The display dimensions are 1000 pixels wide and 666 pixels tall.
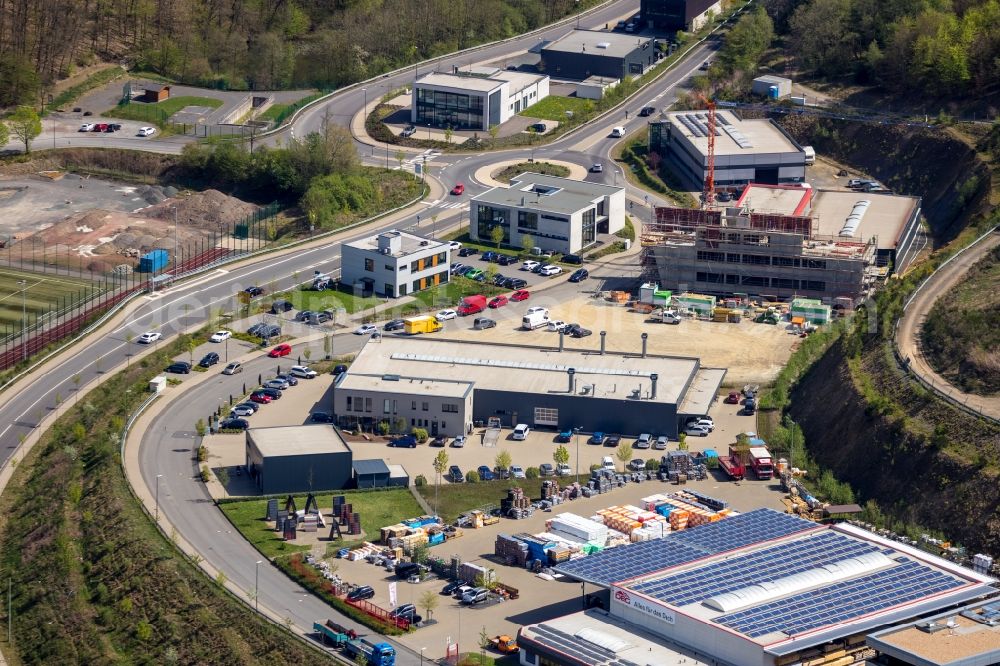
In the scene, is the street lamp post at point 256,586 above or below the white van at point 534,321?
below

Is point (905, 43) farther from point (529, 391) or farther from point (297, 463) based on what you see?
point (297, 463)

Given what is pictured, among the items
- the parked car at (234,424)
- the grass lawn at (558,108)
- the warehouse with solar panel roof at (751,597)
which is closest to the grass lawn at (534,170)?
the grass lawn at (558,108)

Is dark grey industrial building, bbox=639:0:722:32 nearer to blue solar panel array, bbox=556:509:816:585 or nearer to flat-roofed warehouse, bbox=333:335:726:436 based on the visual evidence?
flat-roofed warehouse, bbox=333:335:726:436

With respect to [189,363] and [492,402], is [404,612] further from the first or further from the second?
[189,363]

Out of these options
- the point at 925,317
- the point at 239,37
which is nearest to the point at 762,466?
the point at 925,317

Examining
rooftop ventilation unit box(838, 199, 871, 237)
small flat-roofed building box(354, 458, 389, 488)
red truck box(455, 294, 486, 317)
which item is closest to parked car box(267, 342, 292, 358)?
red truck box(455, 294, 486, 317)

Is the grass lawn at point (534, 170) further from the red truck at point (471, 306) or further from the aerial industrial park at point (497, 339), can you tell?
the red truck at point (471, 306)

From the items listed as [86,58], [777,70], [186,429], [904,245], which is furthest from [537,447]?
[86,58]
